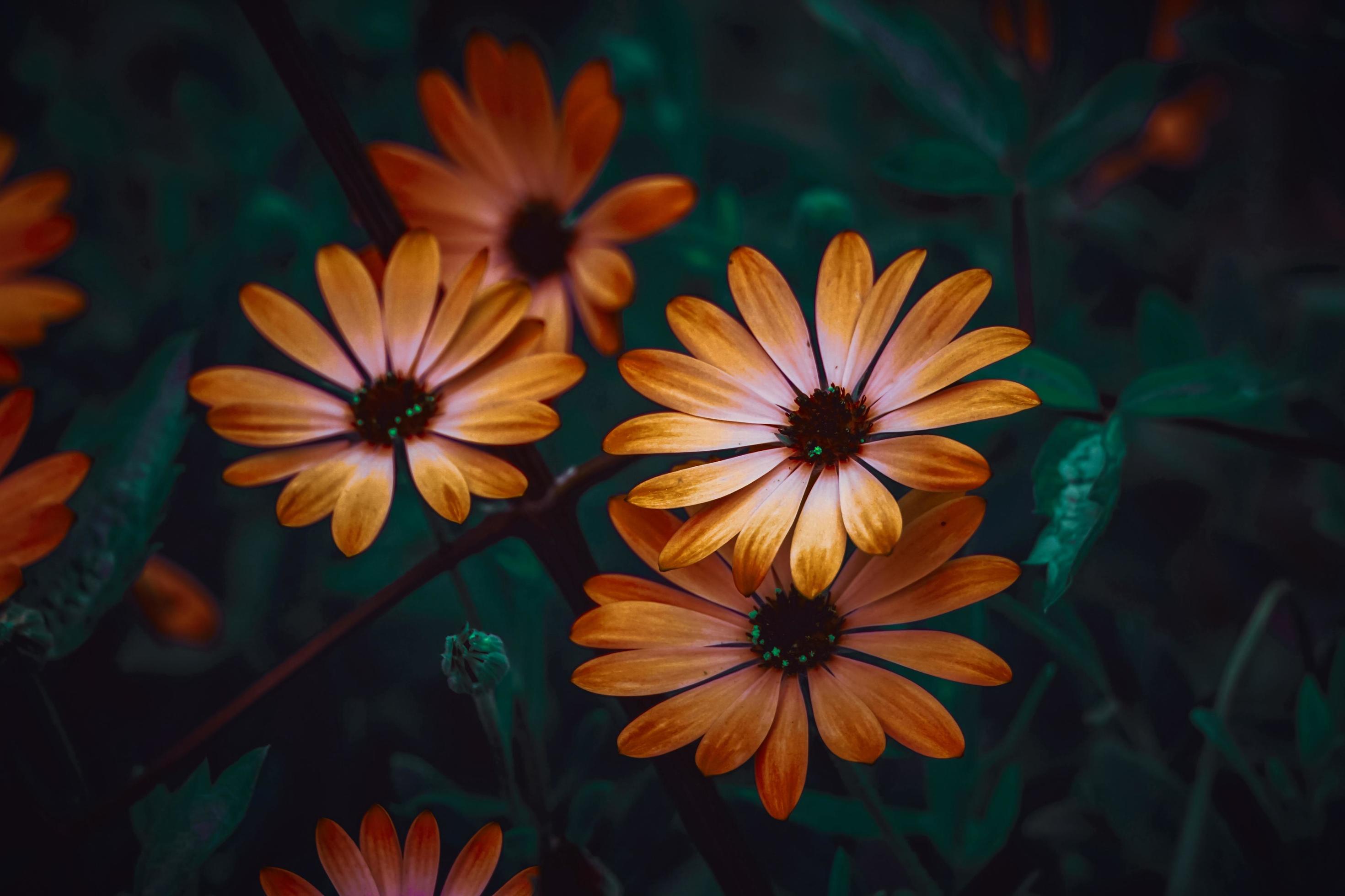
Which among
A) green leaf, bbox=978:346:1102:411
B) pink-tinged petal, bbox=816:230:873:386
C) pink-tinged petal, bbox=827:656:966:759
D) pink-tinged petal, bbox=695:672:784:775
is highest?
pink-tinged petal, bbox=816:230:873:386

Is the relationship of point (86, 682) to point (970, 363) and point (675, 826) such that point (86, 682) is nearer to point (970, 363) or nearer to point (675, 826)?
point (675, 826)

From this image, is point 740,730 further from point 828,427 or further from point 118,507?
point 118,507

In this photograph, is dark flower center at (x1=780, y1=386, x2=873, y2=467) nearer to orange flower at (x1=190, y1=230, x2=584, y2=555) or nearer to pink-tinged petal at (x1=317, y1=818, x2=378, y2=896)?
orange flower at (x1=190, y1=230, x2=584, y2=555)

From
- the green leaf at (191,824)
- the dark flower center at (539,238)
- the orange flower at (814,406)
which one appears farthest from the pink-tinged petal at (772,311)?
the green leaf at (191,824)

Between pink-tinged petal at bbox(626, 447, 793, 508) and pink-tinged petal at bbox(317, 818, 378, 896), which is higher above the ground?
pink-tinged petal at bbox(626, 447, 793, 508)

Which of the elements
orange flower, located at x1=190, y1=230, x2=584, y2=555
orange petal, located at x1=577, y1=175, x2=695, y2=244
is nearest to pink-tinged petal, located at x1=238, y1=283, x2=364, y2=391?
orange flower, located at x1=190, y1=230, x2=584, y2=555

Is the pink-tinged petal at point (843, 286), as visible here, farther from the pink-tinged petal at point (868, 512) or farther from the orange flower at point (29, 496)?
the orange flower at point (29, 496)

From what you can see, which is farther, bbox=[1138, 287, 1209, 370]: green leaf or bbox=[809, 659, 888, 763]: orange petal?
bbox=[1138, 287, 1209, 370]: green leaf
